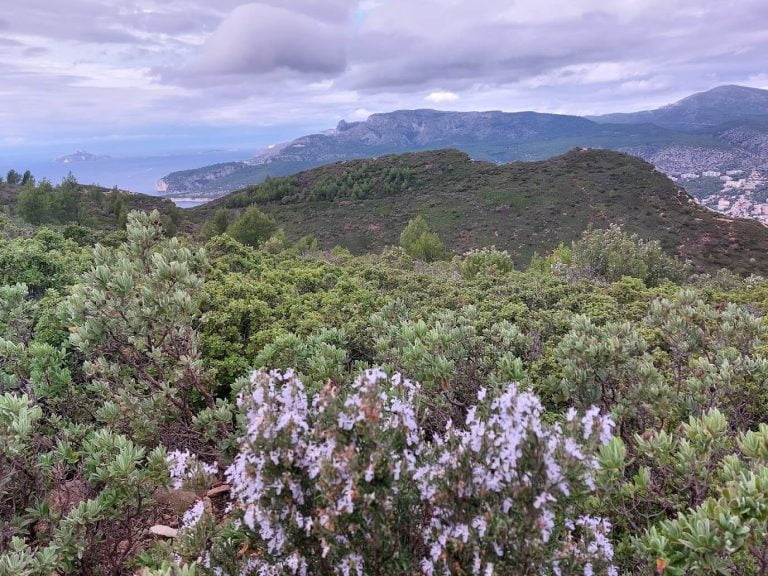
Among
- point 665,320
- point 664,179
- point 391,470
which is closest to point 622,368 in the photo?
point 665,320

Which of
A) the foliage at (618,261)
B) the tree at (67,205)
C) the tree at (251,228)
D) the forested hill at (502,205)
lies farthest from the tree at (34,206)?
the foliage at (618,261)

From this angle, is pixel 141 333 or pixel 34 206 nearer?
pixel 141 333

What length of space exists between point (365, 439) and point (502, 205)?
81.0m

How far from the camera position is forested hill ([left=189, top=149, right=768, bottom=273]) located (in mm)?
65250

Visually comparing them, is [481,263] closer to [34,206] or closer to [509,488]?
[509,488]

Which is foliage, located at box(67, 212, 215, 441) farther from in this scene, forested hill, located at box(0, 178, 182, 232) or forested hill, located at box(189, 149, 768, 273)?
forested hill, located at box(189, 149, 768, 273)

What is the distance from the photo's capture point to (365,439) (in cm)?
263

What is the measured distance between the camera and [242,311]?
7738 mm

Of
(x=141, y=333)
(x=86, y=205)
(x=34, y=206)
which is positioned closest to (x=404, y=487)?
(x=141, y=333)

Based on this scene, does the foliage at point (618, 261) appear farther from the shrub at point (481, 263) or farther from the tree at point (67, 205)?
the tree at point (67, 205)

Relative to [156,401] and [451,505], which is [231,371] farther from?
[451,505]

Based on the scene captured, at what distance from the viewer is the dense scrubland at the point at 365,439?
8.43ft

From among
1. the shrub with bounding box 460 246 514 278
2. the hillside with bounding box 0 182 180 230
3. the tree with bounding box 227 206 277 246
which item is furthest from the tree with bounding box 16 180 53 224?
the shrub with bounding box 460 246 514 278

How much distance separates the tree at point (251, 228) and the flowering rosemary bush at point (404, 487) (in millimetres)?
51460
